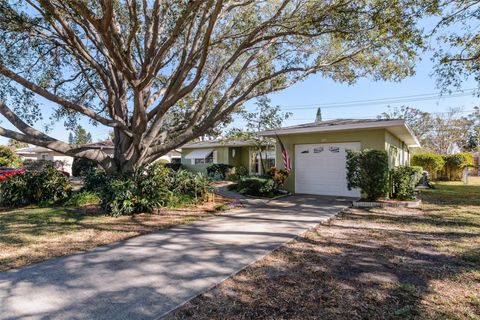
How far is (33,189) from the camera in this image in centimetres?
1030

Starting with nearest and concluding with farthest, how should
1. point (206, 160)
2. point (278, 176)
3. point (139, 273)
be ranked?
point (139, 273) < point (278, 176) < point (206, 160)

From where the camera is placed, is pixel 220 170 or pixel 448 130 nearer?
pixel 220 170

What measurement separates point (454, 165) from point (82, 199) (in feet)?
88.6

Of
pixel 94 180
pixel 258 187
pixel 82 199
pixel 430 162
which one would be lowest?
pixel 82 199

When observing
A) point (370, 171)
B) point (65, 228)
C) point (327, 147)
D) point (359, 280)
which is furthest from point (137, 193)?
point (327, 147)

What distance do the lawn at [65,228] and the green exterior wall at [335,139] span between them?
509 cm

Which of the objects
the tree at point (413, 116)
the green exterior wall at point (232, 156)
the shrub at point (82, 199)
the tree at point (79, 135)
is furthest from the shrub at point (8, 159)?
the tree at point (413, 116)

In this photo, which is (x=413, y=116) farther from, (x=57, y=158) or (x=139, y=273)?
(x=57, y=158)

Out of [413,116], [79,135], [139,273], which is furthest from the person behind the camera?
[413,116]

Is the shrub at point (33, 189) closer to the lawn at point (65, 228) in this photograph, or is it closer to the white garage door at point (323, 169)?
the lawn at point (65, 228)

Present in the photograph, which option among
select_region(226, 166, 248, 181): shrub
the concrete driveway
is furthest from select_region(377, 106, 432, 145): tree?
the concrete driveway

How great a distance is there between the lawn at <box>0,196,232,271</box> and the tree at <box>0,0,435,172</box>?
2.43 m

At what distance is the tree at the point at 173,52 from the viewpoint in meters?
7.39

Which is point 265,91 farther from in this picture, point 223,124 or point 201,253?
point 201,253
